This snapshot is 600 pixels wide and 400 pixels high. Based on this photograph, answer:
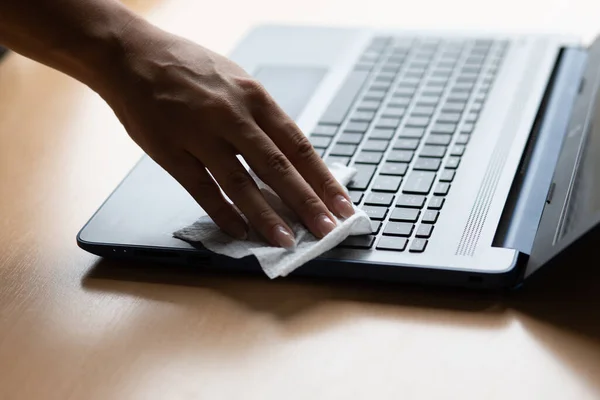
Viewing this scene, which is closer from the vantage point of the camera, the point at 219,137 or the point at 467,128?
the point at 219,137

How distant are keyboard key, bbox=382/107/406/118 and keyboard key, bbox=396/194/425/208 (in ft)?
0.59

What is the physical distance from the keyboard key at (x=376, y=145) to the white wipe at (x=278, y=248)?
0.14 meters

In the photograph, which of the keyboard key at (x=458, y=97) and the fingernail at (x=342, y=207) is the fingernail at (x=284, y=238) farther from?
the keyboard key at (x=458, y=97)

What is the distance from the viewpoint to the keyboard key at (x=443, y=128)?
34.5 inches

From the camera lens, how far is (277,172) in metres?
0.74

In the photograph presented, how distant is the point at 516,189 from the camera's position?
30.2 inches

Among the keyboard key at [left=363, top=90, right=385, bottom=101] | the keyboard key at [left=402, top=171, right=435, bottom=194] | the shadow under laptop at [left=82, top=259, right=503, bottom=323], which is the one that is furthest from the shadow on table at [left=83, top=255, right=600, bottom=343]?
the keyboard key at [left=363, top=90, right=385, bottom=101]

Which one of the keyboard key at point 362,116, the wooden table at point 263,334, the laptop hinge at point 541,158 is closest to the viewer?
the wooden table at point 263,334

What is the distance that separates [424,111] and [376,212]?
23cm

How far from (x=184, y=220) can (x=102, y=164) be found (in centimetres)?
22

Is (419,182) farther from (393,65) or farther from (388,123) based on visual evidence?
(393,65)

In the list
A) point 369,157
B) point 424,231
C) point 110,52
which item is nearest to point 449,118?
point 369,157

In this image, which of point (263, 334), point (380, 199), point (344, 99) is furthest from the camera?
point (344, 99)

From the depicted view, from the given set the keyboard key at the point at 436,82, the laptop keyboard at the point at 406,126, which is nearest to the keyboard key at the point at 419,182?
the laptop keyboard at the point at 406,126
